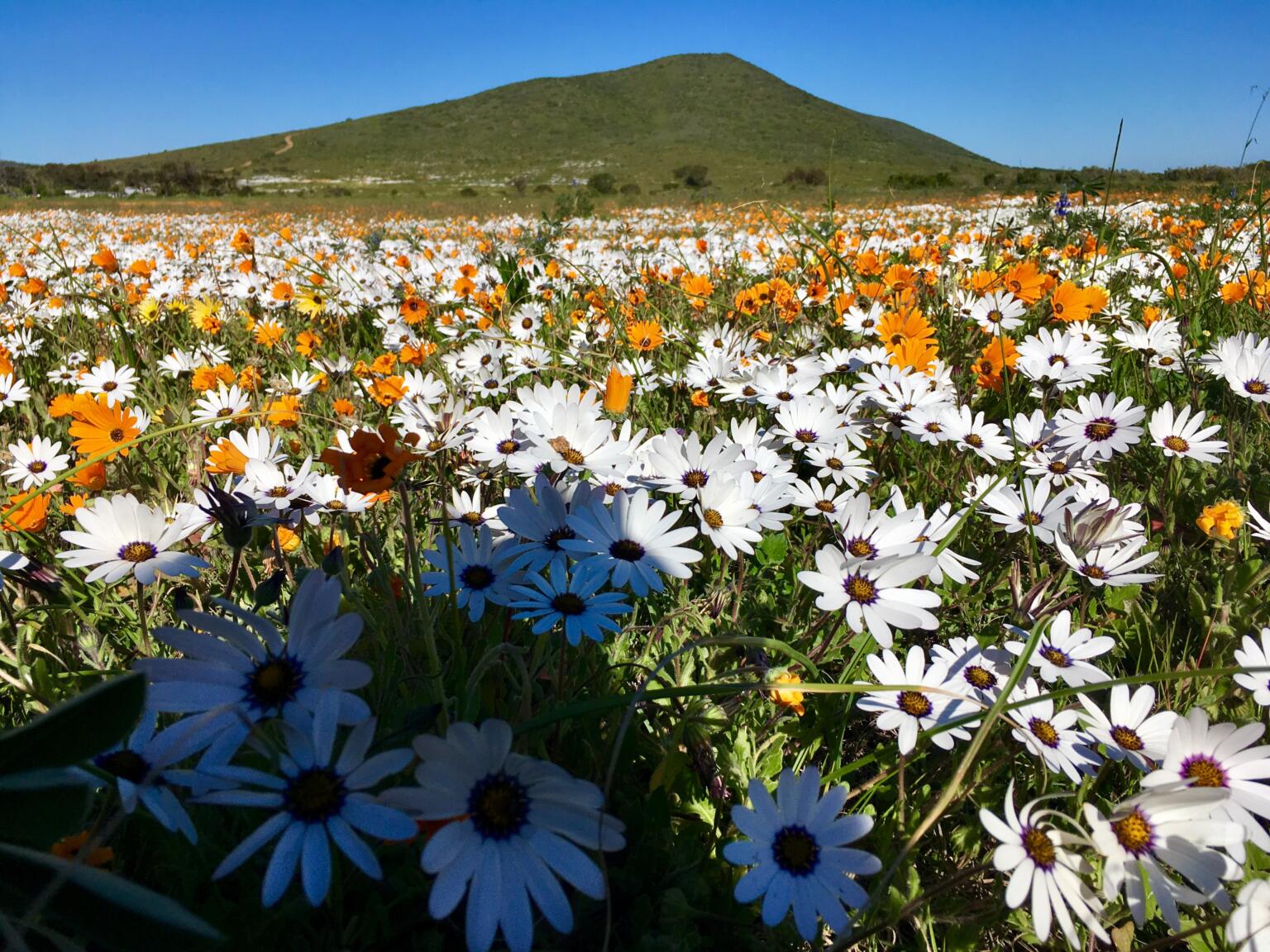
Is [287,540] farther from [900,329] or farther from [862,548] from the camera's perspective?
[900,329]

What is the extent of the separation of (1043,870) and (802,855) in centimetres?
26

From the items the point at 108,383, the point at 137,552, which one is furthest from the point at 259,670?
the point at 108,383

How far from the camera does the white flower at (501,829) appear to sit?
0.58 meters

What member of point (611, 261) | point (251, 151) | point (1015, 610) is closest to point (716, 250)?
point (611, 261)

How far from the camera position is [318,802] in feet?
2.02

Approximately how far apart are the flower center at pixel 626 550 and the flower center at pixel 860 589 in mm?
315

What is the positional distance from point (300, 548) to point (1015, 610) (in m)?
1.58

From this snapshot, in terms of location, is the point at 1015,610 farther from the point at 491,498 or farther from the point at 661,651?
the point at 491,498

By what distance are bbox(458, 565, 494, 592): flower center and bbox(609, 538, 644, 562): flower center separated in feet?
0.71

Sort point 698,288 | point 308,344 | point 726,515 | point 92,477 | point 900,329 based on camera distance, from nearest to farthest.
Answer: point 726,515 → point 92,477 → point 900,329 → point 308,344 → point 698,288

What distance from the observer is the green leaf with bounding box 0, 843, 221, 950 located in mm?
434

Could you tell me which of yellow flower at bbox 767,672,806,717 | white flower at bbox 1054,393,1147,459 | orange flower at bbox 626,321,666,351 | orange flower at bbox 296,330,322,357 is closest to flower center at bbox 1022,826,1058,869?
yellow flower at bbox 767,672,806,717

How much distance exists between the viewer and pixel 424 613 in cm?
82

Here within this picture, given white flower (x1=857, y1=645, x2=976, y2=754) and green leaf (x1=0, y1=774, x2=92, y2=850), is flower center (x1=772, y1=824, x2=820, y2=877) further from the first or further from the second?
green leaf (x1=0, y1=774, x2=92, y2=850)
